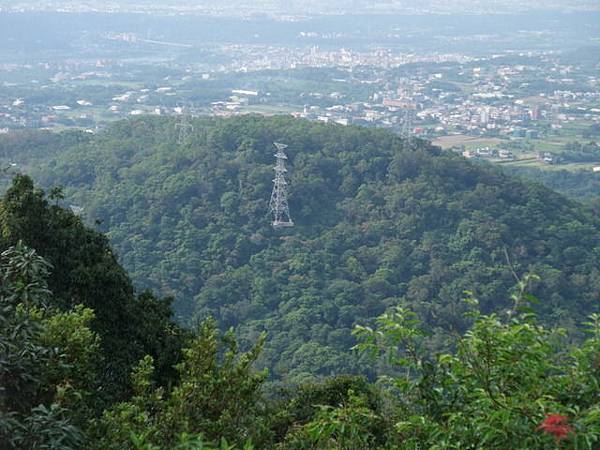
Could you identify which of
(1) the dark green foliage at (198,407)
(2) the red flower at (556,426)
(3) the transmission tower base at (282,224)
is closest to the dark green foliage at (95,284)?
(1) the dark green foliage at (198,407)

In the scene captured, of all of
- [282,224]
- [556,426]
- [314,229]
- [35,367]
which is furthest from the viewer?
[314,229]

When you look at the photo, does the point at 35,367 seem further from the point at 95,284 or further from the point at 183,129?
the point at 183,129

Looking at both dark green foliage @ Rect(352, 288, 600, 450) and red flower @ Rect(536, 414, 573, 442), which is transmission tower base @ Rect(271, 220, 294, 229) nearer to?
dark green foliage @ Rect(352, 288, 600, 450)

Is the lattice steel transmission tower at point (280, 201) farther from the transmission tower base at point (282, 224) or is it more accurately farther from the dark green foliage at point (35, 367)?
the dark green foliage at point (35, 367)

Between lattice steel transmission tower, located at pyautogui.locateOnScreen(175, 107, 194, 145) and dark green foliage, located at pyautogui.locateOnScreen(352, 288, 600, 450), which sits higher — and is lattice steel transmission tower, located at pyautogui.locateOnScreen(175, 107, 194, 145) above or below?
below

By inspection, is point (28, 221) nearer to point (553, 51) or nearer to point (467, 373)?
point (467, 373)

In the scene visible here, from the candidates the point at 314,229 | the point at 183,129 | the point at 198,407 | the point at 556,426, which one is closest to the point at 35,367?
the point at 198,407

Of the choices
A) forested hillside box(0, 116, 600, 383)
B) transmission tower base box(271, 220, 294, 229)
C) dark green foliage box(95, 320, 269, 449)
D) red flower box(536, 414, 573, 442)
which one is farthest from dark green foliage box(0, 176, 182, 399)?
transmission tower base box(271, 220, 294, 229)
